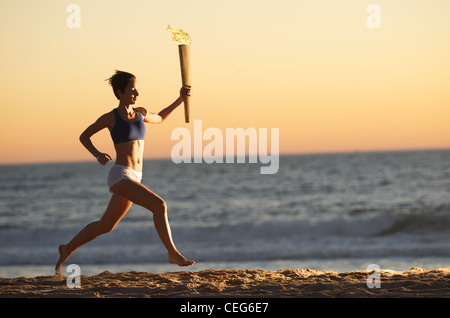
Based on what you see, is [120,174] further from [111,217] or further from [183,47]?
[183,47]

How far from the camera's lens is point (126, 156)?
18.1 feet

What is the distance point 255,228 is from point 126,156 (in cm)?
1207

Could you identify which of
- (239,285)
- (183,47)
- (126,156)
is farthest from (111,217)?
(183,47)

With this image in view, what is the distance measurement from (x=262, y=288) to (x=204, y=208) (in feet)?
58.2

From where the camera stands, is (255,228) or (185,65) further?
(255,228)

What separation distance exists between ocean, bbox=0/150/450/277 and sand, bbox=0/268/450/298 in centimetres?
359

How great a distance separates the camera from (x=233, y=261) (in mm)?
12266

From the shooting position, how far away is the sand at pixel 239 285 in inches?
215

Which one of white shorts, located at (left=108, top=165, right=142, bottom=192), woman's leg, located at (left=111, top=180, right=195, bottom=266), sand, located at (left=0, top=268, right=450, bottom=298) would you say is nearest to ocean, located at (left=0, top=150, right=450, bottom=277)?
sand, located at (left=0, top=268, right=450, bottom=298)

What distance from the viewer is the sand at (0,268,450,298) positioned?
5473 mm

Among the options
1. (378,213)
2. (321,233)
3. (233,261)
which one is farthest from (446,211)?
(233,261)

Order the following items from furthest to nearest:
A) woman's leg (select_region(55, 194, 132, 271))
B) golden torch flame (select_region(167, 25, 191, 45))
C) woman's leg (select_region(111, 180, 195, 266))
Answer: golden torch flame (select_region(167, 25, 191, 45)) < woman's leg (select_region(55, 194, 132, 271)) < woman's leg (select_region(111, 180, 195, 266))

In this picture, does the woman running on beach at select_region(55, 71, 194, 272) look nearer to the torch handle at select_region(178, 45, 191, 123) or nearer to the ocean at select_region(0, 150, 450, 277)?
the torch handle at select_region(178, 45, 191, 123)
